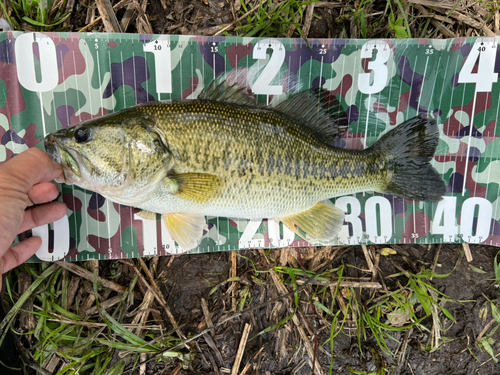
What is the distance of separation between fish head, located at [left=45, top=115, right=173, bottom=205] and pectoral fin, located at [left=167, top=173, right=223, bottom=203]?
0.44 ft

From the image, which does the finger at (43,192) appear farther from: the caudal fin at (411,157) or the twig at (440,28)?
the twig at (440,28)

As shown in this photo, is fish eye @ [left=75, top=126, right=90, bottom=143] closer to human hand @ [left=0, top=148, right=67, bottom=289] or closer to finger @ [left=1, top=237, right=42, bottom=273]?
human hand @ [left=0, top=148, right=67, bottom=289]

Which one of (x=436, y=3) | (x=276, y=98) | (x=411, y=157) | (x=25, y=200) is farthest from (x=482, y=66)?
(x=25, y=200)

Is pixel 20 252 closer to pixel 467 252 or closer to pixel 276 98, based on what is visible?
pixel 276 98

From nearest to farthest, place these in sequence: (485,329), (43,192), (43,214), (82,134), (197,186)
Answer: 1. (82,134)
2. (197,186)
3. (43,192)
4. (43,214)
5. (485,329)

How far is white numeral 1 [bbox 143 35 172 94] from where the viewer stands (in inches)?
99.9

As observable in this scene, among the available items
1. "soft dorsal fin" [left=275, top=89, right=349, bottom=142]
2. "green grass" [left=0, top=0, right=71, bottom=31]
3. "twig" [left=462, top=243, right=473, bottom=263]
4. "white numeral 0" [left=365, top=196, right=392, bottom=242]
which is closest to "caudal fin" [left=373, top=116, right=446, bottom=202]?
"white numeral 0" [left=365, top=196, right=392, bottom=242]

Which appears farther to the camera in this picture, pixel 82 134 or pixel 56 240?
pixel 56 240

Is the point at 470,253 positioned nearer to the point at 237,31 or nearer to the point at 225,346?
the point at 225,346

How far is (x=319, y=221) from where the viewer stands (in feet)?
8.20

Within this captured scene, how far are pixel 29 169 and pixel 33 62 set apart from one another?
99 centimetres

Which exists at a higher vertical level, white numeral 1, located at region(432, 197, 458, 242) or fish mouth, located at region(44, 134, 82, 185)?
fish mouth, located at region(44, 134, 82, 185)

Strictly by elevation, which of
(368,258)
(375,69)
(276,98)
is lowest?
(368,258)

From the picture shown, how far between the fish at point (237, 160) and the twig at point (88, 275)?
0.66 metres
